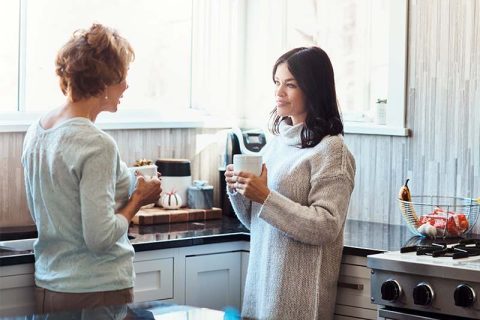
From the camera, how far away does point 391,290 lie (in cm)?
337

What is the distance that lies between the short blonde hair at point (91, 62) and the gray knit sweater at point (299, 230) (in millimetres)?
713

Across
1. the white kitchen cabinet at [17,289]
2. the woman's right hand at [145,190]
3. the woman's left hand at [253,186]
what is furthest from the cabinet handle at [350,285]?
the white kitchen cabinet at [17,289]

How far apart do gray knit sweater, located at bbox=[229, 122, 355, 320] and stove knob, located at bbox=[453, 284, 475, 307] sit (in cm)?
47

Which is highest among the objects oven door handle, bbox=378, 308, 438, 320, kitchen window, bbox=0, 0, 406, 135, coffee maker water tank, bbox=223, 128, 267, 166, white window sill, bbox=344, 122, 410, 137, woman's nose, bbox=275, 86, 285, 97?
kitchen window, bbox=0, 0, 406, 135

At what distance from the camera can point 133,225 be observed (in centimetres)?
424

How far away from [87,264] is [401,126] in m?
1.79

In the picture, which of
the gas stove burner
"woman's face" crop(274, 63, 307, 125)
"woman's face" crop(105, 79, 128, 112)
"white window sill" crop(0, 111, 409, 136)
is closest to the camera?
"woman's face" crop(105, 79, 128, 112)

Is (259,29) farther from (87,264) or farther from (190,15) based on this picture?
(87,264)

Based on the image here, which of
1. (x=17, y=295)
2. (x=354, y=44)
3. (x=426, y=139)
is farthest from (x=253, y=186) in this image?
(x=354, y=44)

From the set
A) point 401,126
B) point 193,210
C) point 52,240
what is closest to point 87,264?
point 52,240

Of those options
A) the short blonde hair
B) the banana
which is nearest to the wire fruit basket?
the banana

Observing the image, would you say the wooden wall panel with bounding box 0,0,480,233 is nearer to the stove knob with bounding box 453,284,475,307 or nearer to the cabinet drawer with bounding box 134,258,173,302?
the cabinet drawer with bounding box 134,258,173,302

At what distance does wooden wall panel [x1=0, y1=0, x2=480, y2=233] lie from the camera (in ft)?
13.3

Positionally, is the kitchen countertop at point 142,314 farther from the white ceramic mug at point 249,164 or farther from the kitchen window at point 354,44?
the kitchen window at point 354,44
